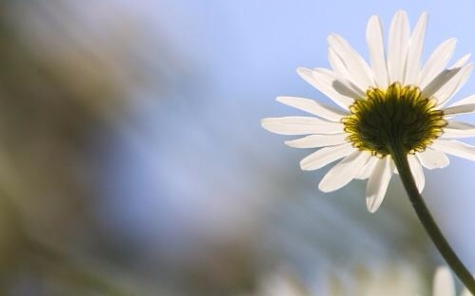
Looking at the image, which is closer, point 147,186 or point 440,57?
point 440,57

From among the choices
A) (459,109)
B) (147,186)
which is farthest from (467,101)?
(147,186)

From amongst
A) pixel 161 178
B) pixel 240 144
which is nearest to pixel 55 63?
pixel 161 178

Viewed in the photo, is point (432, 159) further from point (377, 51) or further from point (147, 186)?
point (147, 186)

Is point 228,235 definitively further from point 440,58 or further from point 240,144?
point 440,58

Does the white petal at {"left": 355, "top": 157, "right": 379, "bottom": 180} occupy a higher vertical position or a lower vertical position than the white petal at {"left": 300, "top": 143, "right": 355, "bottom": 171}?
lower

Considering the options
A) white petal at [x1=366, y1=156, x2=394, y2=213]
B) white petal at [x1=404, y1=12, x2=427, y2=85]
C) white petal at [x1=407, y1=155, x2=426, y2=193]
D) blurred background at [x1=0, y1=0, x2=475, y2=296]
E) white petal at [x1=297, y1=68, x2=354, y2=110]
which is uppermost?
blurred background at [x1=0, y1=0, x2=475, y2=296]
